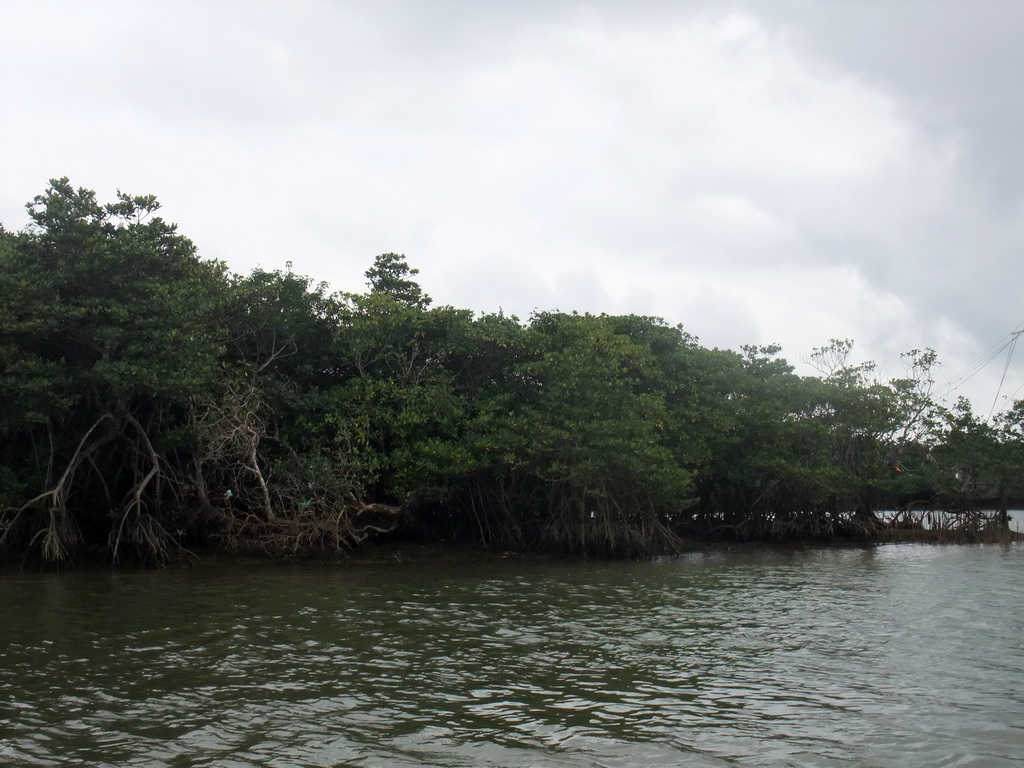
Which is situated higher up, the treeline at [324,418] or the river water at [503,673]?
the treeline at [324,418]

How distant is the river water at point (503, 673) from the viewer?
7156mm

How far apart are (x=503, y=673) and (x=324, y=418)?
1267 centimetres

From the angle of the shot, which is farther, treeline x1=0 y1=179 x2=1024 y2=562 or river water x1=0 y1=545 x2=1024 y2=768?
treeline x1=0 y1=179 x2=1024 y2=562

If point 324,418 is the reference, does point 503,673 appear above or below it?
below

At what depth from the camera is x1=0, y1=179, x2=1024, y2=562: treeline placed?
17.9 metres

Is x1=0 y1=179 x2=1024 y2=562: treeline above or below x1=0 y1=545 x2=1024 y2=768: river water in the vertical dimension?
above

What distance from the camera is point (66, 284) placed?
58.9ft

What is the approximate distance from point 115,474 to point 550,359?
32.6ft

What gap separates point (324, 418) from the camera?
21359mm

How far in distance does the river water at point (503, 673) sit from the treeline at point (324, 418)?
310 centimetres

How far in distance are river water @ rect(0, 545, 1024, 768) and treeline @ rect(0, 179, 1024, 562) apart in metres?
3.10

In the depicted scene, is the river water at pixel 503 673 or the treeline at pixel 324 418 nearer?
the river water at pixel 503 673

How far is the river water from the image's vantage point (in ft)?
23.5

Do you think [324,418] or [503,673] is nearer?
[503,673]
